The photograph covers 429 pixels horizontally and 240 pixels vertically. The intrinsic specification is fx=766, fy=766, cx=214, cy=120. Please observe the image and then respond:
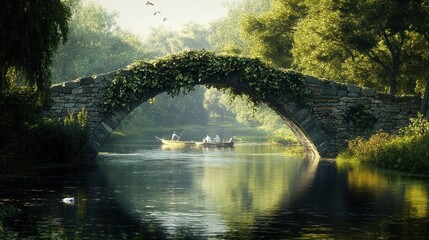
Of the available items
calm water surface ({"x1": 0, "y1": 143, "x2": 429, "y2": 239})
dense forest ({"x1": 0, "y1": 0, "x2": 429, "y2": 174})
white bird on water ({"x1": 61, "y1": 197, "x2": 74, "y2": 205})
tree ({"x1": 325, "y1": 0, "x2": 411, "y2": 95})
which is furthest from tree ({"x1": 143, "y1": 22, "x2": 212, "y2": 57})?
white bird on water ({"x1": 61, "y1": 197, "x2": 74, "y2": 205})

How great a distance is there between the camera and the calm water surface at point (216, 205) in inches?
510

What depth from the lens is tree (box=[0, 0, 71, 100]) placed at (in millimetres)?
19156

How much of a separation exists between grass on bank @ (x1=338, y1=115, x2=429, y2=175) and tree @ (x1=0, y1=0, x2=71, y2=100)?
11883 millimetres

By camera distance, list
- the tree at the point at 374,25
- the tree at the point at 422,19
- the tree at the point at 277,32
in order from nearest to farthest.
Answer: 1. the tree at the point at 422,19
2. the tree at the point at 374,25
3. the tree at the point at 277,32

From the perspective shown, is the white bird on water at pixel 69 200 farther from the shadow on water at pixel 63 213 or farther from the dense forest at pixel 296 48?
the dense forest at pixel 296 48

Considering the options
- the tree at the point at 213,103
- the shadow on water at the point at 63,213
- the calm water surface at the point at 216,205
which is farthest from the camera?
the tree at the point at 213,103

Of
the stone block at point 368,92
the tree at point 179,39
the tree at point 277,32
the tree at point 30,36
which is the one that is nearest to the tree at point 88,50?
the tree at point 277,32

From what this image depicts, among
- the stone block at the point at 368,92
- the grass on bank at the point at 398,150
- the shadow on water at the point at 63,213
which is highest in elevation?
the stone block at the point at 368,92

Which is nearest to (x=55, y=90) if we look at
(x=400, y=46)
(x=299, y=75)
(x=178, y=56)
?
(x=178, y=56)

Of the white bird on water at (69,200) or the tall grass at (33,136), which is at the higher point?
the tall grass at (33,136)

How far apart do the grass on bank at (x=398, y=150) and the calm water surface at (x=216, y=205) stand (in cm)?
104

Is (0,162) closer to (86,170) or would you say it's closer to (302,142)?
(86,170)

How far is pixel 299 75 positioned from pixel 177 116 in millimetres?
64197

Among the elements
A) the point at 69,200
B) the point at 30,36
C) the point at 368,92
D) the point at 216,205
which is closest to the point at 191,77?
the point at 368,92
